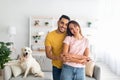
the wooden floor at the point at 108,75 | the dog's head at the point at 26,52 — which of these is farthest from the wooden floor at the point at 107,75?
the dog's head at the point at 26,52

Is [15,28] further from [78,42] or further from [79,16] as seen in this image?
[78,42]

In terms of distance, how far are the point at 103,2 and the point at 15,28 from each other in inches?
107

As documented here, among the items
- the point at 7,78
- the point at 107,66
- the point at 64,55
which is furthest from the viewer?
the point at 107,66

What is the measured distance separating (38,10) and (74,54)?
4579mm

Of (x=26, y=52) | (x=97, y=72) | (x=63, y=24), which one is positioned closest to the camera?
(x=63, y=24)

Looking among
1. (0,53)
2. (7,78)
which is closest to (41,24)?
(0,53)

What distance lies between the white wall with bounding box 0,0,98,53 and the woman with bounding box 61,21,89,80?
14.4ft

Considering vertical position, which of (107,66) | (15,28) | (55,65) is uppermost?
(15,28)

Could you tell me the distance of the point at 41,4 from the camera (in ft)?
21.8

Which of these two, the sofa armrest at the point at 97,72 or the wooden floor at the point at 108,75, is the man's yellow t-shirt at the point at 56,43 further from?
the wooden floor at the point at 108,75

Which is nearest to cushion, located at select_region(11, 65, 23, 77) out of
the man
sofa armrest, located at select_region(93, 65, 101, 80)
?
sofa armrest, located at select_region(93, 65, 101, 80)

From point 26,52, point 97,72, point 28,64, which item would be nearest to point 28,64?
point 28,64

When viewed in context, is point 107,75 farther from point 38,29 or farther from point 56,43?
point 56,43

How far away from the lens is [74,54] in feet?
7.48
